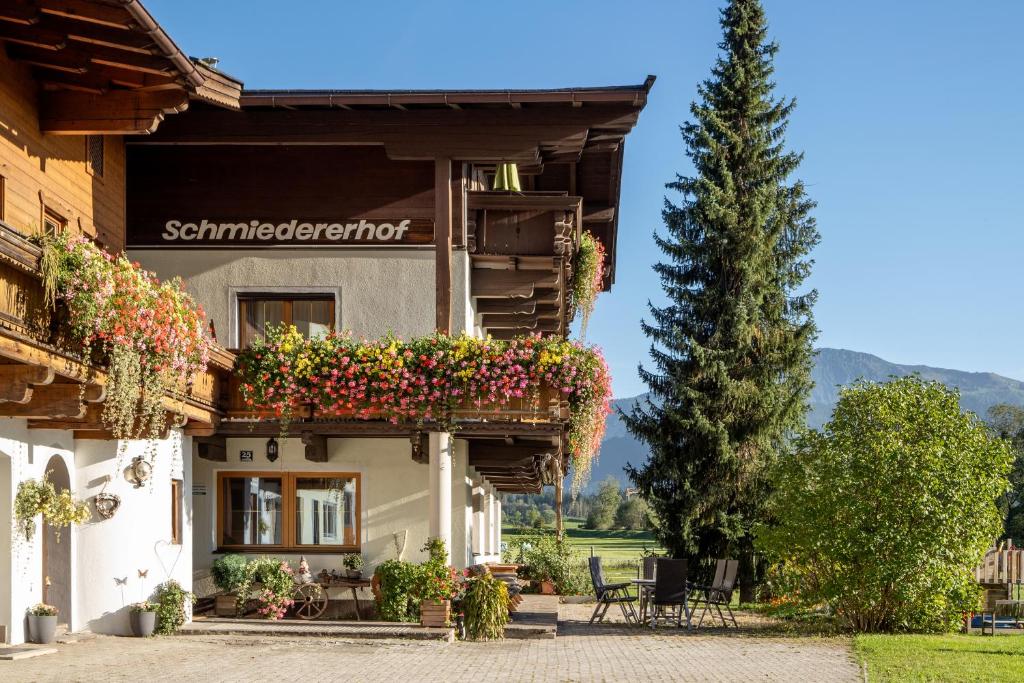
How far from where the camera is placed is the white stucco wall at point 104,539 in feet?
51.3

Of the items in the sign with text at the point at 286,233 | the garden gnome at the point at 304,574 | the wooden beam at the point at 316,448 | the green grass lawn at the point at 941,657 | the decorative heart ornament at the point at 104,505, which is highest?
the sign with text at the point at 286,233

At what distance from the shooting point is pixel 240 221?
19875 mm

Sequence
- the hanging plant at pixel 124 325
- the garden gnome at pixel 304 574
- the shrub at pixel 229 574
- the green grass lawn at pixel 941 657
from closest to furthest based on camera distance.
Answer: the hanging plant at pixel 124 325 < the green grass lawn at pixel 941 657 < the shrub at pixel 229 574 < the garden gnome at pixel 304 574

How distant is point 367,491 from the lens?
66.6 feet

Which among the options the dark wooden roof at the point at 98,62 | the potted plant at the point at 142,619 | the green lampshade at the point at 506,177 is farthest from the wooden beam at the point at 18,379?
the green lampshade at the point at 506,177

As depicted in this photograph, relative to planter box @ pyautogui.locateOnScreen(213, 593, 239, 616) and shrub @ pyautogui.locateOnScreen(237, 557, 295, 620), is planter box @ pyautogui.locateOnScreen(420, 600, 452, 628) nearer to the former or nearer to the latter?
shrub @ pyautogui.locateOnScreen(237, 557, 295, 620)

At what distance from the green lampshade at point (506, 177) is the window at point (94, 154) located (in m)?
6.85

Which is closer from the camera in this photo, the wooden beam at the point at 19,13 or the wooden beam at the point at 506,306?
the wooden beam at the point at 19,13

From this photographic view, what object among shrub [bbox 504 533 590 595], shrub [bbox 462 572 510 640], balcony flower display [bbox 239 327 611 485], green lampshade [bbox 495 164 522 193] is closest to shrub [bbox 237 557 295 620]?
balcony flower display [bbox 239 327 611 485]

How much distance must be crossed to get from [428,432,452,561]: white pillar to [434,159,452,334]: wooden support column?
1682 mm

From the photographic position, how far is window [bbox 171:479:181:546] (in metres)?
18.2

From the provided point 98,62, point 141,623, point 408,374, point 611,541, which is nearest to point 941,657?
point 408,374

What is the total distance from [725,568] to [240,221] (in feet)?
30.8

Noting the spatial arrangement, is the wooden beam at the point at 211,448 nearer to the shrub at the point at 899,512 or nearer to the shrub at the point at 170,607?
the shrub at the point at 170,607
